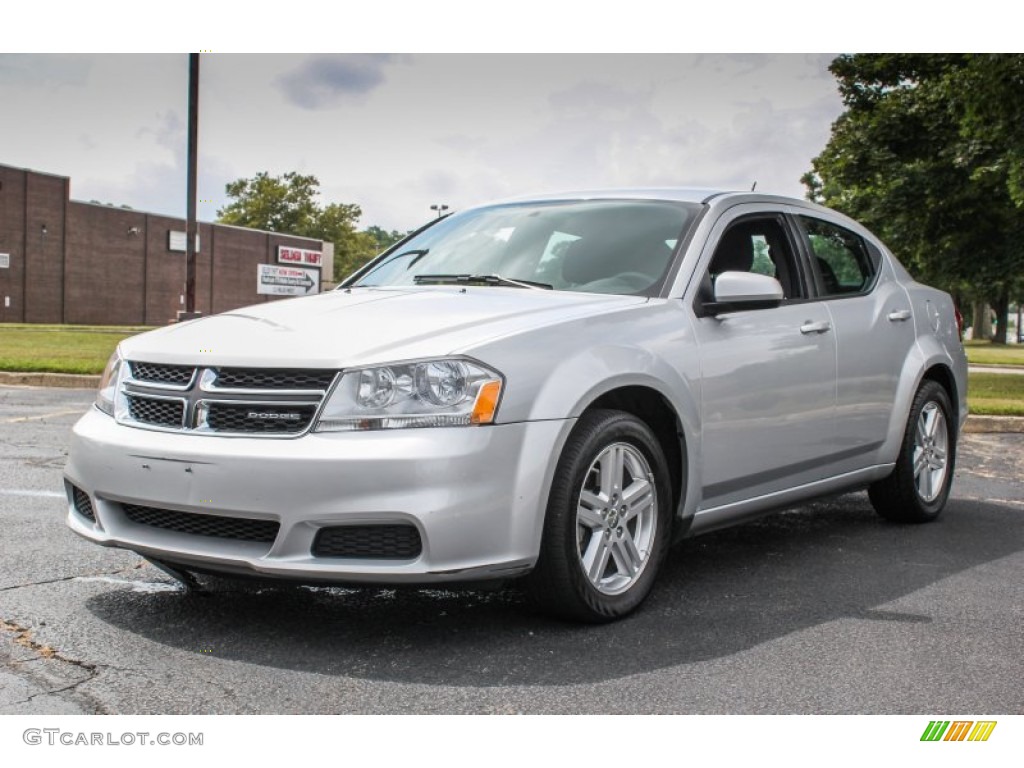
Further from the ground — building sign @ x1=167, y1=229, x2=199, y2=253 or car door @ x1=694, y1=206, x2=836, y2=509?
building sign @ x1=167, y1=229, x2=199, y2=253

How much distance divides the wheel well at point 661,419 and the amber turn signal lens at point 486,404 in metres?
0.70

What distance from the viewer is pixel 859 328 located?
591 cm

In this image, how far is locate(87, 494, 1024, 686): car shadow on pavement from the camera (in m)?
3.85

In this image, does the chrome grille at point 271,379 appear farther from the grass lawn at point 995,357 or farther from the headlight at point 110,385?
the grass lawn at point 995,357

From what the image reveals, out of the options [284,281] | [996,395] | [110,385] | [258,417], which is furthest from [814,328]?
[284,281]

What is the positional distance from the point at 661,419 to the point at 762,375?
2.11ft

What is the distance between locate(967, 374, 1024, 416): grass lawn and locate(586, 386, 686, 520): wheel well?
28.9 ft

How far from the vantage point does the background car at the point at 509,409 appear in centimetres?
383

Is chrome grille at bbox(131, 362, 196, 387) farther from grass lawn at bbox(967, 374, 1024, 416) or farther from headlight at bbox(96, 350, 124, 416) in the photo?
grass lawn at bbox(967, 374, 1024, 416)

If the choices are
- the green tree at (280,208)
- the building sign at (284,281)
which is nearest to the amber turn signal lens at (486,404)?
the building sign at (284,281)

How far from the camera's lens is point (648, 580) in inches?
178

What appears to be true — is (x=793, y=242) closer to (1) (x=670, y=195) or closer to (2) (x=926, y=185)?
(1) (x=670, y=195)

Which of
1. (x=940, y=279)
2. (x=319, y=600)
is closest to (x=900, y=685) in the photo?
(x=319, y=600)
